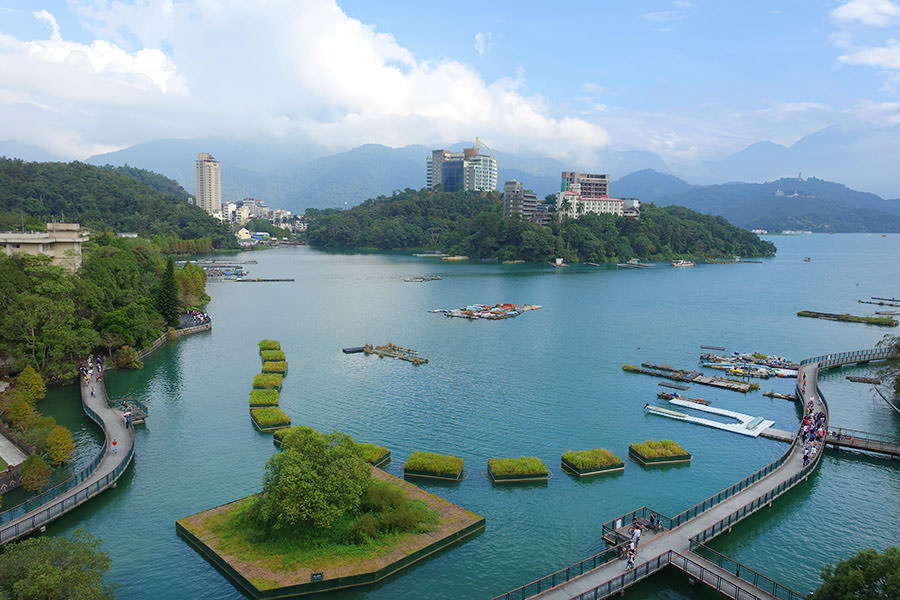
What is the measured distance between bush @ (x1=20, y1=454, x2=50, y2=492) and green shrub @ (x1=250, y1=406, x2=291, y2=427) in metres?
8.92

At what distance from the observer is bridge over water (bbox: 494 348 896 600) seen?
16.2 m

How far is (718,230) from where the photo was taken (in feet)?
493

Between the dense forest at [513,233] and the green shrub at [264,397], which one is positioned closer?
the green shrub at [264,397]

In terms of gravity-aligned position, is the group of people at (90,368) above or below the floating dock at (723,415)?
above

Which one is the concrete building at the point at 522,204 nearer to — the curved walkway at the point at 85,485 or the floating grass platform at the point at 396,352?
the floating grass platform at the point at 396,352

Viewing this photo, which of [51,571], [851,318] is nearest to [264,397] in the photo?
[51,571]

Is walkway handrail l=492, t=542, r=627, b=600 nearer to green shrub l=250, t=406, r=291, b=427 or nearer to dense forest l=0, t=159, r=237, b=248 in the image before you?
green shrub l=250, t=406, r=291, b=427

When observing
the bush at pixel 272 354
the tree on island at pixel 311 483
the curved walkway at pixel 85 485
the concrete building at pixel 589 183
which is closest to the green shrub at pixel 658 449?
the tree on island at pixel 311 483

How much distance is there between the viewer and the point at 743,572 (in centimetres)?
1777

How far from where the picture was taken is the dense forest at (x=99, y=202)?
118688mm

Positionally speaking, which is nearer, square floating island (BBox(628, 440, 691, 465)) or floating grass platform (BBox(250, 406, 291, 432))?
square floating island (BBox(628, 440, 691, 465))

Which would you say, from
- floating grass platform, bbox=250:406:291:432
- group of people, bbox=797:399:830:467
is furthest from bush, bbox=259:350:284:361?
group of people, bbox=797:399:830:467

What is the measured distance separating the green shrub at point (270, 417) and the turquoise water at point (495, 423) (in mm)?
650

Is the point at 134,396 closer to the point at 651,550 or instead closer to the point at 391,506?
the point at 391,506
